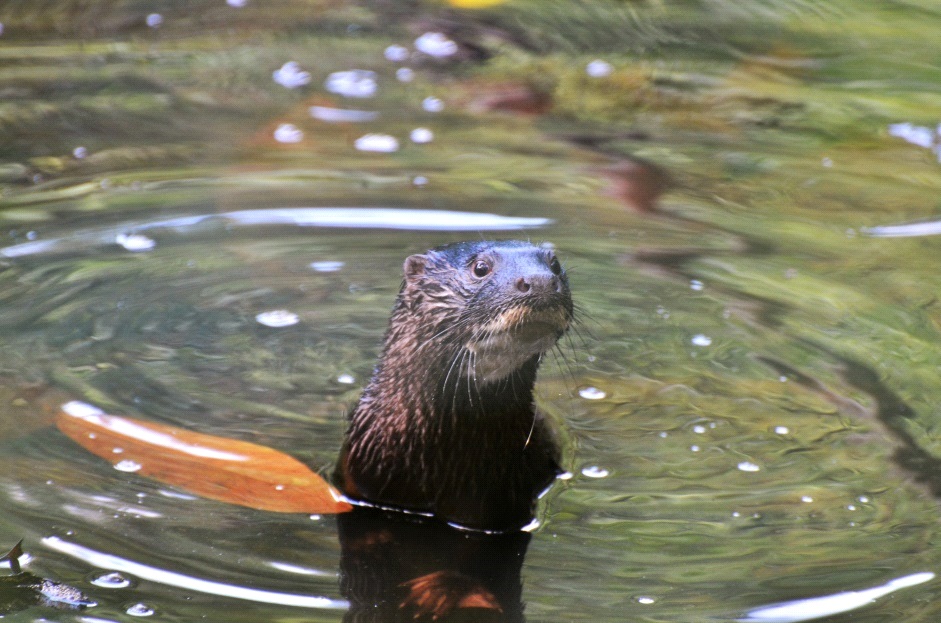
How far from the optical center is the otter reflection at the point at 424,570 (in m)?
2.80

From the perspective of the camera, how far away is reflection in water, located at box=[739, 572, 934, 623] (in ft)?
9.07

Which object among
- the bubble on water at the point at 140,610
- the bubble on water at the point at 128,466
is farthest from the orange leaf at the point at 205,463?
the bubble on water at the point at 140,610

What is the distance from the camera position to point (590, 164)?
5.63 metres

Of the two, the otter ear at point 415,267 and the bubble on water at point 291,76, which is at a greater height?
the otter ear at point 415,267

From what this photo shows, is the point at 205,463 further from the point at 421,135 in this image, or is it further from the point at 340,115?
the point at 340,115

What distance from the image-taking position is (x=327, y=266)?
4582 millimetres

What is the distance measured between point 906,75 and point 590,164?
2.01 m

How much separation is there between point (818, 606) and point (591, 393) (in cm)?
119

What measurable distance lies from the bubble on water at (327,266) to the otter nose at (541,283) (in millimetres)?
1653

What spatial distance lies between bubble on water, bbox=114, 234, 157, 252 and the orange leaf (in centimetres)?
122

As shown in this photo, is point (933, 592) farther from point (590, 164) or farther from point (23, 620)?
point (590, 164)

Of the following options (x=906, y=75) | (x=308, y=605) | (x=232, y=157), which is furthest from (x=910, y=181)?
(x=308, y=605)

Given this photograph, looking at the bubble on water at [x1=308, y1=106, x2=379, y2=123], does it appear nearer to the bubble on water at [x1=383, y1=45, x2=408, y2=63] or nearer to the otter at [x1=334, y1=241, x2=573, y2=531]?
the bubble on water at [x1=383, y1=45, x2=408, y2=63]

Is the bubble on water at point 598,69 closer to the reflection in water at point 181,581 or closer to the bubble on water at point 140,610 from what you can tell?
the reflection in water at point 181,581
